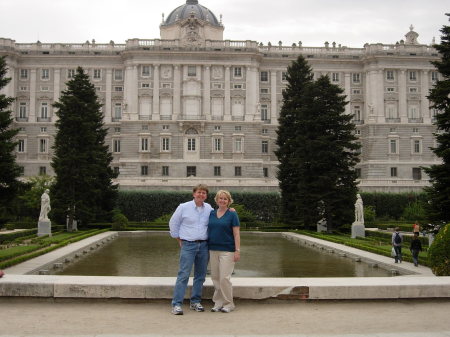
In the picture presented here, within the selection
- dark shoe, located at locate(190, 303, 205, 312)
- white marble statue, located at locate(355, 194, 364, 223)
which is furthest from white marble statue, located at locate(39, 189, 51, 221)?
dark shoe, located at locate(190, 303, 205, 312)

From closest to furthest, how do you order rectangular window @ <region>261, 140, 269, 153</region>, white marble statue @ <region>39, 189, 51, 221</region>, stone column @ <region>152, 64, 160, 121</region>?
white marble statue @ <region>39, 189, 51, 221</region>, stone column @ <region>152, 64, 160, 121</region>, rectangular window @ <region>261, 140, 269, 153</region>

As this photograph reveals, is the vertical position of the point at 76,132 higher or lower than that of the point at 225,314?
higher

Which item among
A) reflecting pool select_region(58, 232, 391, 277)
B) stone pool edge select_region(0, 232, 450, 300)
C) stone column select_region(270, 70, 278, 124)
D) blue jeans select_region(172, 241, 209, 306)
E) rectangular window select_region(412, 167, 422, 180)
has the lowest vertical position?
reflecting pool select_region(58, 232, 391, 277)

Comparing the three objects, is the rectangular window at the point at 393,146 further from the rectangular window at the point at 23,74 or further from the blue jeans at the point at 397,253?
the blue jeans at the point at 397,253

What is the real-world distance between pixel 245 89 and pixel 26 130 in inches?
1151

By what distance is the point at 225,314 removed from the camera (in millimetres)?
9266

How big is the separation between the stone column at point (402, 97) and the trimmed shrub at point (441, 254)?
61798 millimetres

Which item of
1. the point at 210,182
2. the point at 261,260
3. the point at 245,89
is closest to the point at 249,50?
the point at 245,89

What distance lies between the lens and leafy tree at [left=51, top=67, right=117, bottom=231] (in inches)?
1416

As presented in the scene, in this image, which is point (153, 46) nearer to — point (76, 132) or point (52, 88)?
point (52, 88)

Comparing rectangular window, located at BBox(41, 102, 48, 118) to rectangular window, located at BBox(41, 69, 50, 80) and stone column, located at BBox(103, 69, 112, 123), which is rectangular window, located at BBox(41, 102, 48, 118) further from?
stone column, located at BBox(103, 69, 112, 123)

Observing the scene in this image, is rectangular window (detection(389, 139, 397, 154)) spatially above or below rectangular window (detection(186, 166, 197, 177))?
above

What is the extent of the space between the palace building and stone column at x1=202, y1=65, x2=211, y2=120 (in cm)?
13

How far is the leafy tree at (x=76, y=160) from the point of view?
118 ft
